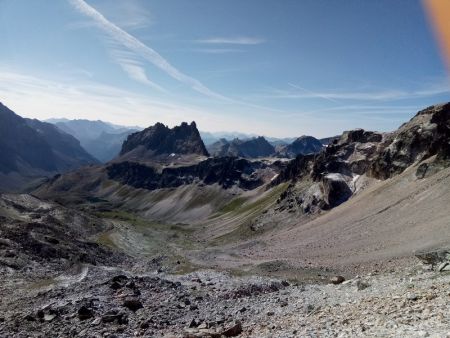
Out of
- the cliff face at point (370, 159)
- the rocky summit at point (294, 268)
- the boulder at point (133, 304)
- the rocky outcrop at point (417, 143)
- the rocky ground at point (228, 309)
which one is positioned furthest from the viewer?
the cliff face at point (370, 159)

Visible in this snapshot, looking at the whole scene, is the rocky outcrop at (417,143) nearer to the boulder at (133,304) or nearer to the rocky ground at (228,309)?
the rocky ground at (228,309)

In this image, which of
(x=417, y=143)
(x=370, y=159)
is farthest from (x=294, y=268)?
(x=370, y=159)

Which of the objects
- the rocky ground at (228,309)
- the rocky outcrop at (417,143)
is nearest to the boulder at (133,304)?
the rocky ground at (228,309)

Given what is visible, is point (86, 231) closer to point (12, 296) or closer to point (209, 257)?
point (209, 257)

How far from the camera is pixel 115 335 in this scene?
104 feet

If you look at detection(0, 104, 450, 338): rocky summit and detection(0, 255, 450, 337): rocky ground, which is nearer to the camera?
detection(0, 255, 450, 337): rocky ground

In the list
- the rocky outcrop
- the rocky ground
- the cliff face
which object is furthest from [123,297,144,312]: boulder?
the rocky outcrop

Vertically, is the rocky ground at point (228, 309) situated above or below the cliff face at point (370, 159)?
below

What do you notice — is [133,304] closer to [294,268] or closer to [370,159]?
[294,268]

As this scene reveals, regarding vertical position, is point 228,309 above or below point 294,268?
above

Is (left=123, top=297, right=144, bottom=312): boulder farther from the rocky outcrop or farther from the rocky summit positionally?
the rocky outcrop

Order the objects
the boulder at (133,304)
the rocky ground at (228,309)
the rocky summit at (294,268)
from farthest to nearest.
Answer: the boulder at (133,304) → the rocky summit at (294,268) → the rocky ground at (228,309)

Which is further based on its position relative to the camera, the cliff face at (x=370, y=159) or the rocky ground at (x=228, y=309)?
the cliff face at (x=370, y=159)

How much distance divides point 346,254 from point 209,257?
41.9m
